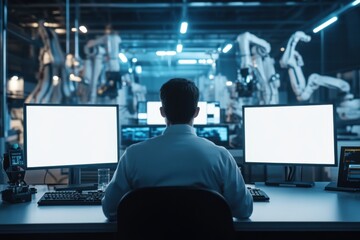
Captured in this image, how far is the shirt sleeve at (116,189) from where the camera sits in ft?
4.09

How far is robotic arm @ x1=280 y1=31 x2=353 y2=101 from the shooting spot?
568cm

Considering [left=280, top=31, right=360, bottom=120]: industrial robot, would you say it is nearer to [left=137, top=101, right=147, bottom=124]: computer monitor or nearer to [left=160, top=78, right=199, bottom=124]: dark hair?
[left=137, top=101, right=147, bottom=124]: computer monitor

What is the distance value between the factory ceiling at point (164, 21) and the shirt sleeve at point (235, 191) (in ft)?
21.5

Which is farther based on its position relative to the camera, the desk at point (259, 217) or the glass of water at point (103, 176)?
the glass of water at point (103, 176)

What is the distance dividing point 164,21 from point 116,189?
9.19 meters

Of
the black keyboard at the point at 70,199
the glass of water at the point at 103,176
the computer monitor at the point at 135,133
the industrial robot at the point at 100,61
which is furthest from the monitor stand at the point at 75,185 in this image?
the industrial robot at the point at 100,61

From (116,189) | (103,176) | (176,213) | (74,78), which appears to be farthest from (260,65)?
(176,213)

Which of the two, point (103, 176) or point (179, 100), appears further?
point (103, 176)

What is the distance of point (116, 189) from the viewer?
127cm

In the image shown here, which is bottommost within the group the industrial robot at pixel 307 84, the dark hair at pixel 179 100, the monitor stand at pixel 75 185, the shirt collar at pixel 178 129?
the monitor stand at pixel 75 185

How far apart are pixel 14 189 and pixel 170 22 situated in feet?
28.1

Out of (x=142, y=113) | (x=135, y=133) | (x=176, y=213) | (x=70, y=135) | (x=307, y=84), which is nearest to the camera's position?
(x=176, y=213)

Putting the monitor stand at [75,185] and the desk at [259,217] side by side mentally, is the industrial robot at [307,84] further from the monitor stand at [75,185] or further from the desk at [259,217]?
the monitor stand at [75,185]

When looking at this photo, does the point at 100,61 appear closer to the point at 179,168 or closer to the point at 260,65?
the point at 260,65
